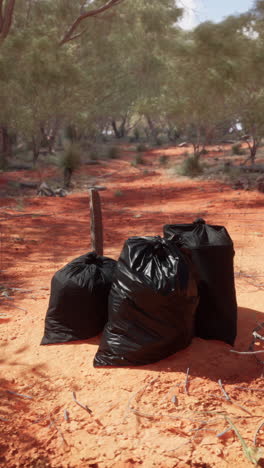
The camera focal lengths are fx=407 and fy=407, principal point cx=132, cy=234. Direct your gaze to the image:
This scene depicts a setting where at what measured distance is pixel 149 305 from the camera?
265cm

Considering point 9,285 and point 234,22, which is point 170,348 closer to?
point 9,285

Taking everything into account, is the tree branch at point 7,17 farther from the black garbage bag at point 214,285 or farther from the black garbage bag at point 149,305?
the black garbage bag at point 149,305

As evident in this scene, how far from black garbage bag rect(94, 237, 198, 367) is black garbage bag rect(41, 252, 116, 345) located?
33 centimetres

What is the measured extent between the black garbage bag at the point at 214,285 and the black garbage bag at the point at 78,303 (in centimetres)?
68

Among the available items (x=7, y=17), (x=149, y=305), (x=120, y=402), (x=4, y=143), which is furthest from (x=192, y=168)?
(x=120, y=402)

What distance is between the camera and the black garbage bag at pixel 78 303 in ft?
10.2

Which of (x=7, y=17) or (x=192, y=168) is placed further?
(x=192, y=168)

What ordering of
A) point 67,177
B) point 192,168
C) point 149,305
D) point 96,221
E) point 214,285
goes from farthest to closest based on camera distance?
point 192,168
point 67,177
point 96,221
point 214,285
point 149,305

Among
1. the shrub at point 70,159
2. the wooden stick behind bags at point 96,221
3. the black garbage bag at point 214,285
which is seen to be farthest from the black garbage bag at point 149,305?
the shrub at point 70,159

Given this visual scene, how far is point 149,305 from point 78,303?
72cm

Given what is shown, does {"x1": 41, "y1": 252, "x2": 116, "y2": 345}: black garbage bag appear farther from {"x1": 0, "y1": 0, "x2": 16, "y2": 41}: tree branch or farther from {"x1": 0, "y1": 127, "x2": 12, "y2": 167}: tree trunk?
{"x1": 0, "y1": 127, "x2": 12, "y2": 167}: tree trunk

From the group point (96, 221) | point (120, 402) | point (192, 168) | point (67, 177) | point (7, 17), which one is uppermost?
point (7, 17)

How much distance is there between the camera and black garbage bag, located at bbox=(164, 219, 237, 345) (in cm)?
306

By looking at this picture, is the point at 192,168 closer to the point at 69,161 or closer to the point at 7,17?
the point at 69,161
